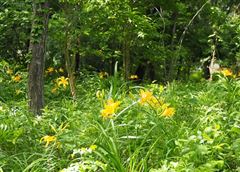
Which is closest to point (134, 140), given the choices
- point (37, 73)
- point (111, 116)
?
point (111, 116)

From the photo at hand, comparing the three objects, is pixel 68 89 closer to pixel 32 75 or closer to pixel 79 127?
pixel 32 75

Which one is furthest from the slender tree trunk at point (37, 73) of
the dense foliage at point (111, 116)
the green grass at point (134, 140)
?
the green grass at point (134, 140)

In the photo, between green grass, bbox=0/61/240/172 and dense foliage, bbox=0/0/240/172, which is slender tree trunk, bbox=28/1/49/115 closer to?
dense foliage, bbox=0/0/240/172

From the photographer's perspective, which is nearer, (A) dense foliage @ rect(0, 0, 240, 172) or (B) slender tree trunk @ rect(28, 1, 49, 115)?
(A) dense foliage @ rect(0, 0, 240, 172)

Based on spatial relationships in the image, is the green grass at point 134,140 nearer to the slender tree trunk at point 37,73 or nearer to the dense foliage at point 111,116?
the dense foliage at point 111,116

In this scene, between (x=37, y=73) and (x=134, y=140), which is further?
(x=37, y=73)

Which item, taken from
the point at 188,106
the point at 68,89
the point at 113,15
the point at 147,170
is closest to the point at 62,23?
the point at 113,15

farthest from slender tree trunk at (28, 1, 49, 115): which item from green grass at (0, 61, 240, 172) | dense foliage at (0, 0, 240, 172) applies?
green grass at (0, 61, 240, 172)

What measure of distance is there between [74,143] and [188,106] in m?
1.62

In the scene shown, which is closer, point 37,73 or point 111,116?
point 111,116

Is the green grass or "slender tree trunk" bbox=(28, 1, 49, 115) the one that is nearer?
the green grass

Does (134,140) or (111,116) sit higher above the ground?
(111,116)

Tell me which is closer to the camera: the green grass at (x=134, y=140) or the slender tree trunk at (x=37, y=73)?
the green grass at (x=134, y=140)

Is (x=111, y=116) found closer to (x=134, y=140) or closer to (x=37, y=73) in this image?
(x=134, y=140)
